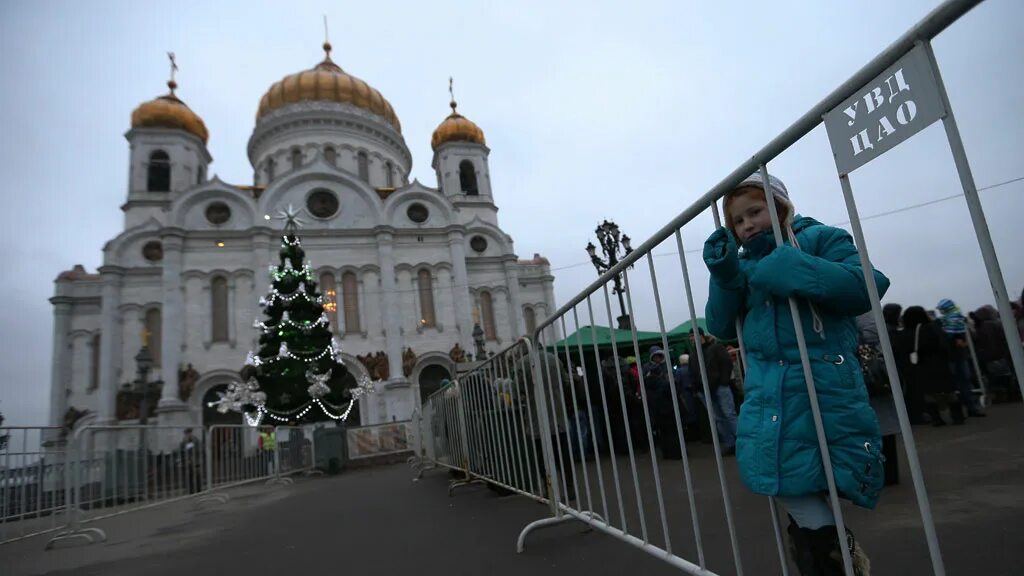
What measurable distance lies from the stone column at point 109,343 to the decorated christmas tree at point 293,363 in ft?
22.3

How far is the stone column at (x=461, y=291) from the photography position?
28359 millimetres

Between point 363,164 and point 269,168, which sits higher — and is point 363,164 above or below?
below

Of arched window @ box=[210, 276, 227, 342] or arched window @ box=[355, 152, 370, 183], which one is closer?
arched window @ box=[210, 276, 227, 342]

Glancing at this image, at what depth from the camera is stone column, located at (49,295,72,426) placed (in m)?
25.4

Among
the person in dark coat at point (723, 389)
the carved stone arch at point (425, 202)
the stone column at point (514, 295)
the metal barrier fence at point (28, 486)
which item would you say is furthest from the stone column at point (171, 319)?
the person in dark coat at point (723, 389)

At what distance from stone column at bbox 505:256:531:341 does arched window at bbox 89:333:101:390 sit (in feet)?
67.9

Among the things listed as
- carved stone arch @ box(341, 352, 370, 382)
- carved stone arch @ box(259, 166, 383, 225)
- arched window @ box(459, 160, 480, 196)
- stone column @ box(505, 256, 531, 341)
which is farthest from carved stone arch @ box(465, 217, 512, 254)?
carved stone arch @ box(341, 352, 370, 382)

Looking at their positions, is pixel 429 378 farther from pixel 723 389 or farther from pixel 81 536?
pixel 723 389

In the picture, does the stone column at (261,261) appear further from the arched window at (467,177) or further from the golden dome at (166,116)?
the arched window at (467,177)

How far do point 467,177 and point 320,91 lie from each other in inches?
439

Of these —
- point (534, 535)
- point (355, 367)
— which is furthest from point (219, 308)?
point (534, 535)

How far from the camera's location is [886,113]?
1.34m

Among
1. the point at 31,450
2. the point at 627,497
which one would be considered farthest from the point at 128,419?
the point at 627,497

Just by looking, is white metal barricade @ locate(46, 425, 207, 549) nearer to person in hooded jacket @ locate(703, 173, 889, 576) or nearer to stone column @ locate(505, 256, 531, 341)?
person in hooded jacket @ locate(703, 173, 889, 576)
